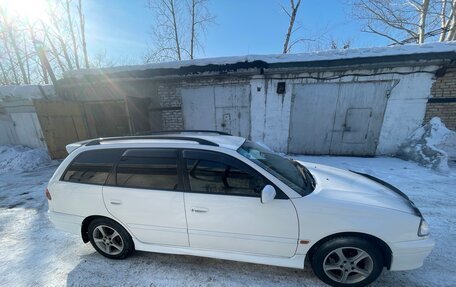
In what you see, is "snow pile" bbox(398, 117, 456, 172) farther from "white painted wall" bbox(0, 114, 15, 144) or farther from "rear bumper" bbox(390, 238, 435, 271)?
"white painted wall" bbox(0, 114, 15, 144)

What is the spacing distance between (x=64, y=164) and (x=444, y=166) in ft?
26.7

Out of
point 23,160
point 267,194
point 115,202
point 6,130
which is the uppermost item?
point 267,194

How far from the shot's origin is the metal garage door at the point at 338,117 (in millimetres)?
5906

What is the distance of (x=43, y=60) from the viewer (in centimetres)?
849

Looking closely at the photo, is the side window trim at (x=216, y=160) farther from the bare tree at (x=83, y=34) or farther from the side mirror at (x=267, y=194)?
the bare tree at (x=83, y=34)

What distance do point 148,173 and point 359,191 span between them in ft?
7.71

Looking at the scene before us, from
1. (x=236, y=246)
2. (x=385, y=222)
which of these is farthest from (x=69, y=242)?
(x=385, y=222)

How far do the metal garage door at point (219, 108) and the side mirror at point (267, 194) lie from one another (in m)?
5.11

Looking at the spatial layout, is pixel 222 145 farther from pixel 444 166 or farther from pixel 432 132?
pixel 432 132

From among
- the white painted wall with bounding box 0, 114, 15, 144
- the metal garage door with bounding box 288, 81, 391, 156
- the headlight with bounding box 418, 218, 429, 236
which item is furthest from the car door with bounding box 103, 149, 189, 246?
the white painted wall with bounding box 0, 114, 15, 144

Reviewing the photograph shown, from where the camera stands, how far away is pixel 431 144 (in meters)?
5.26

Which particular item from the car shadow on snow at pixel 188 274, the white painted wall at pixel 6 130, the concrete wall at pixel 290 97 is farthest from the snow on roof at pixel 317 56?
the white painted wall at pixel 6 130

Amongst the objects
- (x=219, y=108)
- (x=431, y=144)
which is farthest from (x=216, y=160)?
(x=431, y=144)

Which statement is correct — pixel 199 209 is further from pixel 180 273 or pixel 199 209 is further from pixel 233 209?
pixel 180 273
